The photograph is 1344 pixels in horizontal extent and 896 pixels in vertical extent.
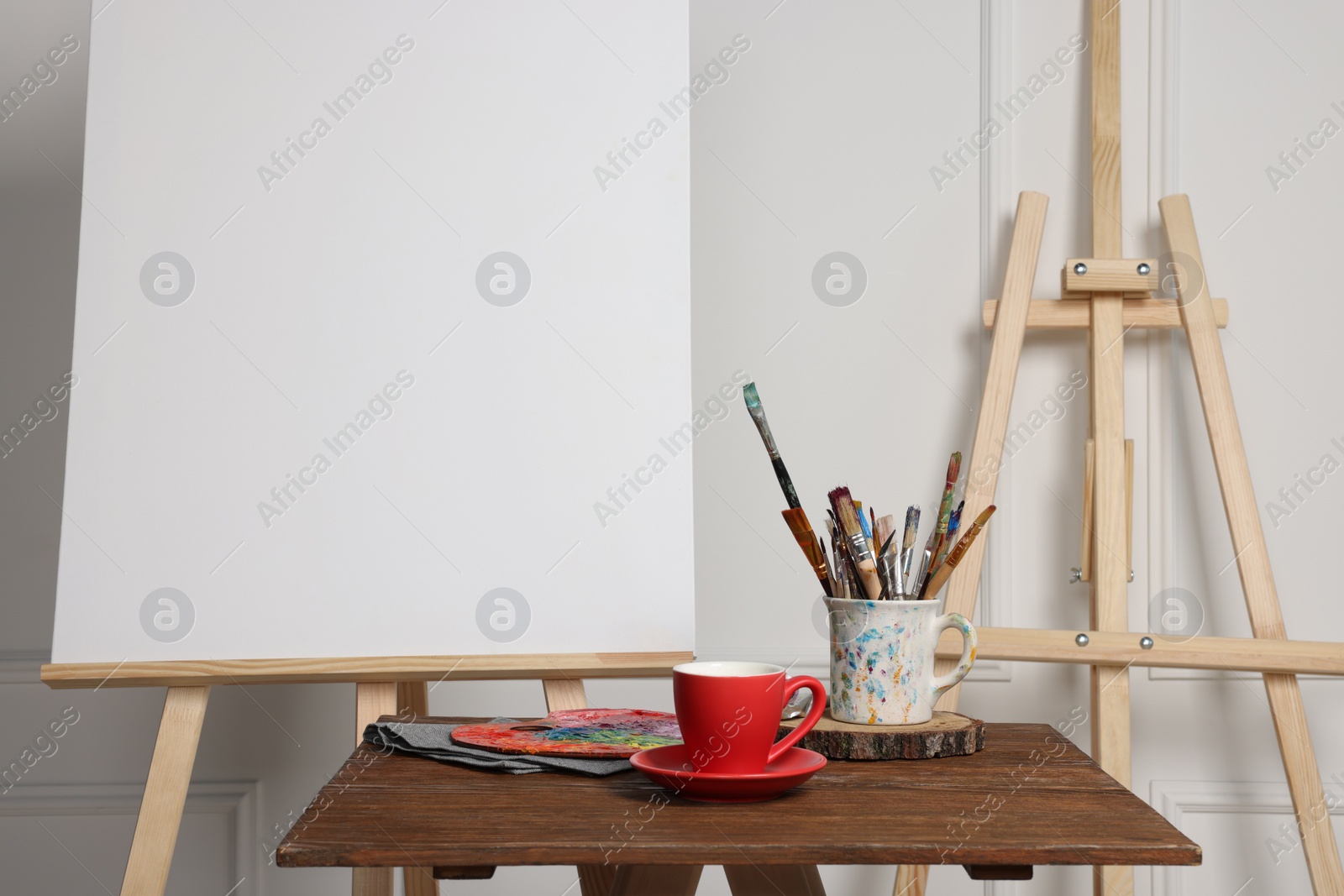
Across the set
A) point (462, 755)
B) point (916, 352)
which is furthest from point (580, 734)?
point (916, 352)

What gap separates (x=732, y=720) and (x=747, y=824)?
0.27ft

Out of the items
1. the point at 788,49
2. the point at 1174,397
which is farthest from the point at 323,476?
the point at 1174,397

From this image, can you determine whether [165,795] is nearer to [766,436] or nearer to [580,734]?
[580,734]

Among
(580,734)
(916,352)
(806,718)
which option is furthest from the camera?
(916,352)

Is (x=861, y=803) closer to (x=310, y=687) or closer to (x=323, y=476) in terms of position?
(x=323, y=476)

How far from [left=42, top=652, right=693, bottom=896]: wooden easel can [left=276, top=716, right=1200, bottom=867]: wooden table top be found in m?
0.30

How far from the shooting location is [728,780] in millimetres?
621

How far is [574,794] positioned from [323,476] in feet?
1.83

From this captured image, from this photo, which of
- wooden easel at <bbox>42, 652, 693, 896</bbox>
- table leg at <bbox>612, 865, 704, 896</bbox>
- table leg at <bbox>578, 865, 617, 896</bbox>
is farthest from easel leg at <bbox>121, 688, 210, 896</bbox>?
table leg at <bbox>612, 865, 704, 896</bbox>

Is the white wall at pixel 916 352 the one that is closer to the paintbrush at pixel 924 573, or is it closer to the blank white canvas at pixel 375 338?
the blank white canvas at pixel 375 338

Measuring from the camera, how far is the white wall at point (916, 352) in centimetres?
149

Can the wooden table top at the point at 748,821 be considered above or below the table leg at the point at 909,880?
above

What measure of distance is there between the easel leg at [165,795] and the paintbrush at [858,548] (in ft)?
2.23

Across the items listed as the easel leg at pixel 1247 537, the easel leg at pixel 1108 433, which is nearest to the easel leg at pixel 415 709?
the easel leg at pixel 1108 433
